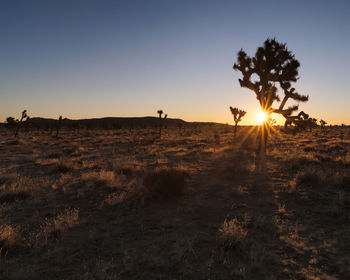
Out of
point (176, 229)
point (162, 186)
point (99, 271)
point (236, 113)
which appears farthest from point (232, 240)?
point (236, 113)

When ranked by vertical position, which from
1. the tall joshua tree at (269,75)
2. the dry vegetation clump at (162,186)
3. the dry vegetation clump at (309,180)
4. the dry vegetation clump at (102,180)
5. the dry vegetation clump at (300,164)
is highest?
the tall joshua tree at (269,75)

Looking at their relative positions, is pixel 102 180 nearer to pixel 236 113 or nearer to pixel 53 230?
pixel 53 230

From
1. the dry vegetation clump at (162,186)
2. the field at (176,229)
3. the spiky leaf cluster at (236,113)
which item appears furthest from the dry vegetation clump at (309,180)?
the spiky leaf cluster at (236,113)

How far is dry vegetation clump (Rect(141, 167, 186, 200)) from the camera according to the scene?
6809 mm

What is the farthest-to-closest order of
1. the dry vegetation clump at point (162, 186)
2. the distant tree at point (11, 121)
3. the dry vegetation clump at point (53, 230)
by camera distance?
the distant tree at point (11, 121), the dry vegetation clump at point (162, 186), the dry vegetation clump at point (53, 230)

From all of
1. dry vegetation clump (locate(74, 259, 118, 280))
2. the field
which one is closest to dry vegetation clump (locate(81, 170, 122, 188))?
the field

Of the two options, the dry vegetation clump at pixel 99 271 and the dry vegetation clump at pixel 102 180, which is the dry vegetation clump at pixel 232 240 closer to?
the dry vegetation clump at pixel 99 271

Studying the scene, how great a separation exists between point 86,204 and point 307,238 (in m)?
5.68

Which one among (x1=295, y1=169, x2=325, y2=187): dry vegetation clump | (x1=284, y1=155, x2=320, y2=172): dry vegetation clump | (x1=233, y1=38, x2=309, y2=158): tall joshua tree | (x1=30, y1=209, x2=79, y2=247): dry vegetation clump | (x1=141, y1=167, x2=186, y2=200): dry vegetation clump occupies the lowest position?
(x1=30, y1=209, x2=79, y2=247): dry vegetation clump

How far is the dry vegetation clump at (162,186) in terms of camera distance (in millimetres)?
6809

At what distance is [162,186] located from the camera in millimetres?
7012

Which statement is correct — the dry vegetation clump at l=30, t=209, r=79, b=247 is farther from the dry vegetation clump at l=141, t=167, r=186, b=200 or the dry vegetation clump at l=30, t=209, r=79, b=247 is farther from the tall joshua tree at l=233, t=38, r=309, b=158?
the tall joshua tree at l=233, t=38, r=309, b=158

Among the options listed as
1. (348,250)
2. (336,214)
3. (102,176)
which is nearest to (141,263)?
(348,250)

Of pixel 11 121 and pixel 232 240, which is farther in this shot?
pixel 11 121
